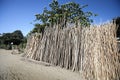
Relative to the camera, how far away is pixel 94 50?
3.97 metres

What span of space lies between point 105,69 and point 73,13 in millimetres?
11779

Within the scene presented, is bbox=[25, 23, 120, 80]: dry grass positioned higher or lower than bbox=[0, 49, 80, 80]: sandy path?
higher

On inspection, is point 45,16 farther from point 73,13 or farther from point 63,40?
point 63,40

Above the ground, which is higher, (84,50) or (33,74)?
(84,50)

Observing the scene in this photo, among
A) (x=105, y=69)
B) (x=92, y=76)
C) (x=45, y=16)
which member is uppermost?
(x=45, y=16)

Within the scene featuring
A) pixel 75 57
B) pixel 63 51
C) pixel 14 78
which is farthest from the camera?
pixel 63 51

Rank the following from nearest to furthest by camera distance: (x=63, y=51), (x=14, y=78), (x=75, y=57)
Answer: (x=14, y=78), (x=75, y=57), (x=63, y=51)

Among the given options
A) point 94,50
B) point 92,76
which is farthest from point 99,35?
point 92,76

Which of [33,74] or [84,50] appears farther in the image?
[84,50]

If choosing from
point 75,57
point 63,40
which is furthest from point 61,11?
point 75,57

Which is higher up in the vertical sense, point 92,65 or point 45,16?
point 45,16

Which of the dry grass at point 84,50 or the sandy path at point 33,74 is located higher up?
the dry grass at point 84,50

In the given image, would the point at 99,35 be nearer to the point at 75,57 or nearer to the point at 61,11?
the point at 75,57

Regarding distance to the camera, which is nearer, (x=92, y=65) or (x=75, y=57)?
(x=92, y=65)
